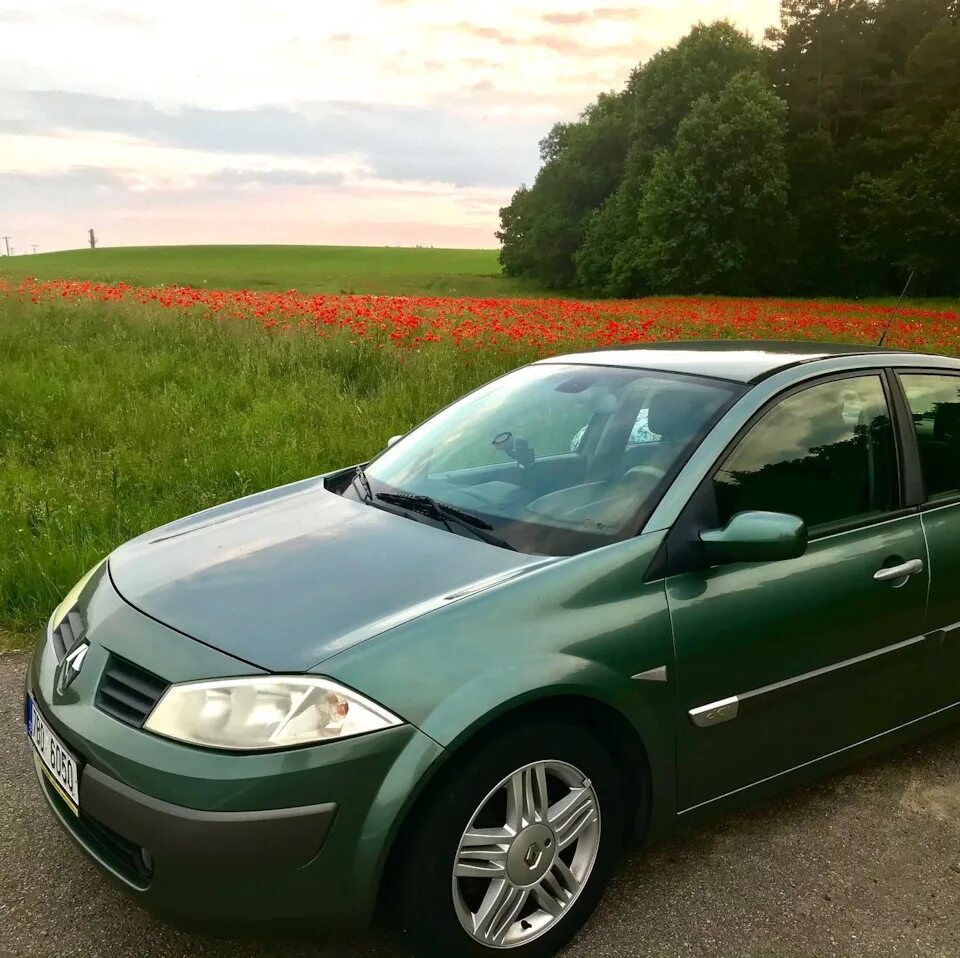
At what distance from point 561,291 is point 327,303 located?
150 ft

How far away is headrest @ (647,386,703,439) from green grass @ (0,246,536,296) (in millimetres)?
43385

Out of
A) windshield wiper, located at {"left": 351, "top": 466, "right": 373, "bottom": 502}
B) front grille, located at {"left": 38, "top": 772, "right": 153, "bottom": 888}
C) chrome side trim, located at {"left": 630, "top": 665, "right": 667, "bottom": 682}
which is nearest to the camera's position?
front grille, located at {"left": 38, "top": 772, "right": 153, "bottom": 888}

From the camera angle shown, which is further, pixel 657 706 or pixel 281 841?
pixel 657 706

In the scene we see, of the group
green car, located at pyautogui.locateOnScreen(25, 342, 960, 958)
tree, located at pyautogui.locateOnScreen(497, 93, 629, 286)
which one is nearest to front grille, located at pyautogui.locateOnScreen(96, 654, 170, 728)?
green car, located at pyautogui.locateOnScreen(25, 342, 960, 958)

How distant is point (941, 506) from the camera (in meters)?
3.23

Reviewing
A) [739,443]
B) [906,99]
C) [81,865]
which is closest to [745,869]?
[739,443]

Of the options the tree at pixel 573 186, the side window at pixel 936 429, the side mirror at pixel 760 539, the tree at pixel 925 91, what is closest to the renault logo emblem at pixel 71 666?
the side mirror at pixel 760 539

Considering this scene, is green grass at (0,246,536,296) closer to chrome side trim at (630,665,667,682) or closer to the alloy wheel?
chrome side trim at (630,665,667,682)

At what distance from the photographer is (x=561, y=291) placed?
57188 mm

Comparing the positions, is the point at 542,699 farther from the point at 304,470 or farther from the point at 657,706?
the point at 304,470

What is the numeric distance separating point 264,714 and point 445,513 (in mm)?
1020

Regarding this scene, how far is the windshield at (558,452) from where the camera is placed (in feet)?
8.85

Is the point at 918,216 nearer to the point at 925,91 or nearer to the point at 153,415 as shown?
the point at 925,91

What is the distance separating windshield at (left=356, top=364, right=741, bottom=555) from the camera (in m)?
2.70
